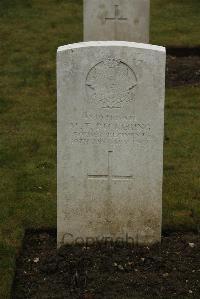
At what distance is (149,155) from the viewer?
18.4 ft

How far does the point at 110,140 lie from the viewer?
5.61m

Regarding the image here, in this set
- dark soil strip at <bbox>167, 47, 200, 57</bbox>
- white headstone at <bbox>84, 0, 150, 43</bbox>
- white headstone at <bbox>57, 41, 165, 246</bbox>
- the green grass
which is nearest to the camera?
white headstone at <bbox>57, 41, 165, 246</bbox>

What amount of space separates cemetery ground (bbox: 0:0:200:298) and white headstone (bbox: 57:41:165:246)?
0.48 meters

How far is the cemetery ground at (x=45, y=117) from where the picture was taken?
21.1 feet

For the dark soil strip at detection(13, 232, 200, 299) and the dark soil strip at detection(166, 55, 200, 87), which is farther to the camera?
the dark soil strip at detection(166, 55, 200, 87)

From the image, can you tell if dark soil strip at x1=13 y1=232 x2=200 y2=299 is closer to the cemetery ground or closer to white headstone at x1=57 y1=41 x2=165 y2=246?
the cemetery ground

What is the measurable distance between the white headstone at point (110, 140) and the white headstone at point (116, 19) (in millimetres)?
6333

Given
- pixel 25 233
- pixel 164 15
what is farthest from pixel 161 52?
pixel 164 15

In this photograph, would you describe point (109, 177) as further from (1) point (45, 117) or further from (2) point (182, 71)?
(2) point (182, 71)

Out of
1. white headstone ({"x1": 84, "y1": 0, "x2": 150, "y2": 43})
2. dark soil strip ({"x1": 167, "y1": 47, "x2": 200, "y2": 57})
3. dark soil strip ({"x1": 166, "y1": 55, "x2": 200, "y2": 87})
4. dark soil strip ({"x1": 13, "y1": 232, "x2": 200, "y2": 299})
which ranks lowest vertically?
dark soil strip ({"x1": 13, "y1": 232, "x2": 200, "y2": 299})

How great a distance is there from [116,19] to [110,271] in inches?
277

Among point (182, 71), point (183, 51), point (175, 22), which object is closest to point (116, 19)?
point (182, 71)

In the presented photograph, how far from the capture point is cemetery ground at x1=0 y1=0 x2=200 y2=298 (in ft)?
21.1

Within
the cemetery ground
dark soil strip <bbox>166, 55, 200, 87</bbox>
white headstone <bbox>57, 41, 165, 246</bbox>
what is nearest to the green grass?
the cemetery ground
